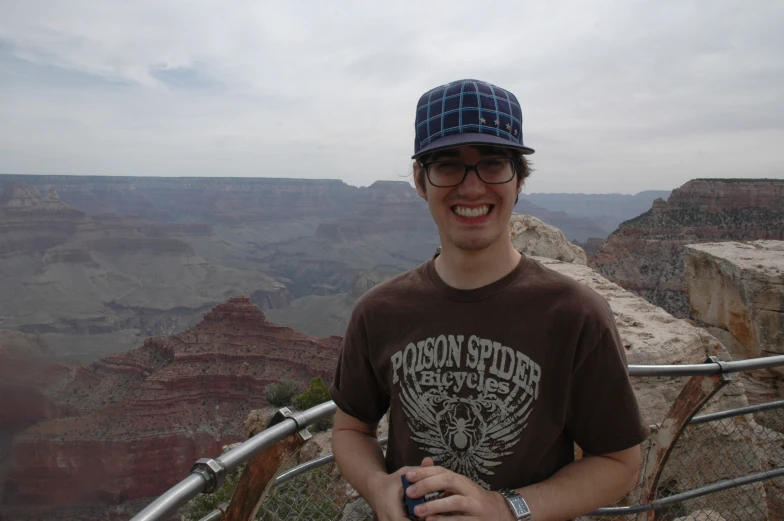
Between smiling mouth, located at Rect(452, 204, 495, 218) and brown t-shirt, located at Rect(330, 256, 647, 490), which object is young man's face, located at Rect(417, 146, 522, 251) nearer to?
smiling mouth, located at Rect(452, 204, 495, 218)

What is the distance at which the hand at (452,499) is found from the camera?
50.6 inches

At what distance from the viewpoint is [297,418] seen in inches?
72.0

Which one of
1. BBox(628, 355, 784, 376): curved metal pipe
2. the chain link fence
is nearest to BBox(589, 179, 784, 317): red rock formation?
the chain link fence

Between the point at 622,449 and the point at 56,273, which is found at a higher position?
the point at 622,449

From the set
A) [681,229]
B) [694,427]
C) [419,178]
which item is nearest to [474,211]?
[419,178]

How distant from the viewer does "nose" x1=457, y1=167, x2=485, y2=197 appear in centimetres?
152

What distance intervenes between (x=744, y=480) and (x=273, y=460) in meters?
2.10

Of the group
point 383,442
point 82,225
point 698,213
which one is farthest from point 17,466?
point 82,225

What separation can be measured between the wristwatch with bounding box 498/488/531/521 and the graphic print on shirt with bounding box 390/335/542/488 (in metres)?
0.14

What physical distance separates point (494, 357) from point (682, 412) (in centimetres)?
122

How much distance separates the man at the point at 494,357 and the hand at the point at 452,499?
14mm

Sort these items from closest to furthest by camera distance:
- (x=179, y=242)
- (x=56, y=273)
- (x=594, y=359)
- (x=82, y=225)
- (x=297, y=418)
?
(x=594, y=359) → (x=297, y=418) → (x=56, y=273) → (x=82, y=225) → (x=179, y=242)

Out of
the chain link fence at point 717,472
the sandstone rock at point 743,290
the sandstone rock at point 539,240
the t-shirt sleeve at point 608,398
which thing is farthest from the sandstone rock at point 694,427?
the sandstone rock at point 539,240

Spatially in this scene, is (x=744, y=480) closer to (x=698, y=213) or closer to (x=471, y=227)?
(x=471, y=227)
